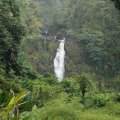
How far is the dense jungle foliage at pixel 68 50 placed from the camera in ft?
57.4

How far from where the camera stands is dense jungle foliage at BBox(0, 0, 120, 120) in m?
17.5

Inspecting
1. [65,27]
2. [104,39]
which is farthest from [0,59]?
[65,27]

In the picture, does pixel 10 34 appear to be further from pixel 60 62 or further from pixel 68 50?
pixel 68 50

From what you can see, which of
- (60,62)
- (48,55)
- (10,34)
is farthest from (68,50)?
(10,34)

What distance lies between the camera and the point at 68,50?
127 feet

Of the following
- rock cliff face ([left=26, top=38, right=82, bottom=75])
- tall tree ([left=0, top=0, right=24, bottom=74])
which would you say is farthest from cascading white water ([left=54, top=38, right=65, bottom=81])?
tall tree ([left=0, top=0, right=24, bottom=74])

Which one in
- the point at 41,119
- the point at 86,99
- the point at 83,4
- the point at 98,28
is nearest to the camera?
the point at 41,119

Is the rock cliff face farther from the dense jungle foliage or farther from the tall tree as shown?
the tall tree

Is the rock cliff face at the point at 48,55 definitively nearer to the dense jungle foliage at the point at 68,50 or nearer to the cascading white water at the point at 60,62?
the dense jungle foliage at the point at 68,50

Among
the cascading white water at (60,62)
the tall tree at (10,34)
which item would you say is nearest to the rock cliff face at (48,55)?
the cascading white water at (60,62)

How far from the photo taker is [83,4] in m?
47.8

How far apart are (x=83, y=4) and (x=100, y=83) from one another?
51.0 ft

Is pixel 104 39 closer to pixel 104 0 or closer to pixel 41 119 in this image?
pixel 104 0

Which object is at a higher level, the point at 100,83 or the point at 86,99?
the point at 86,99
